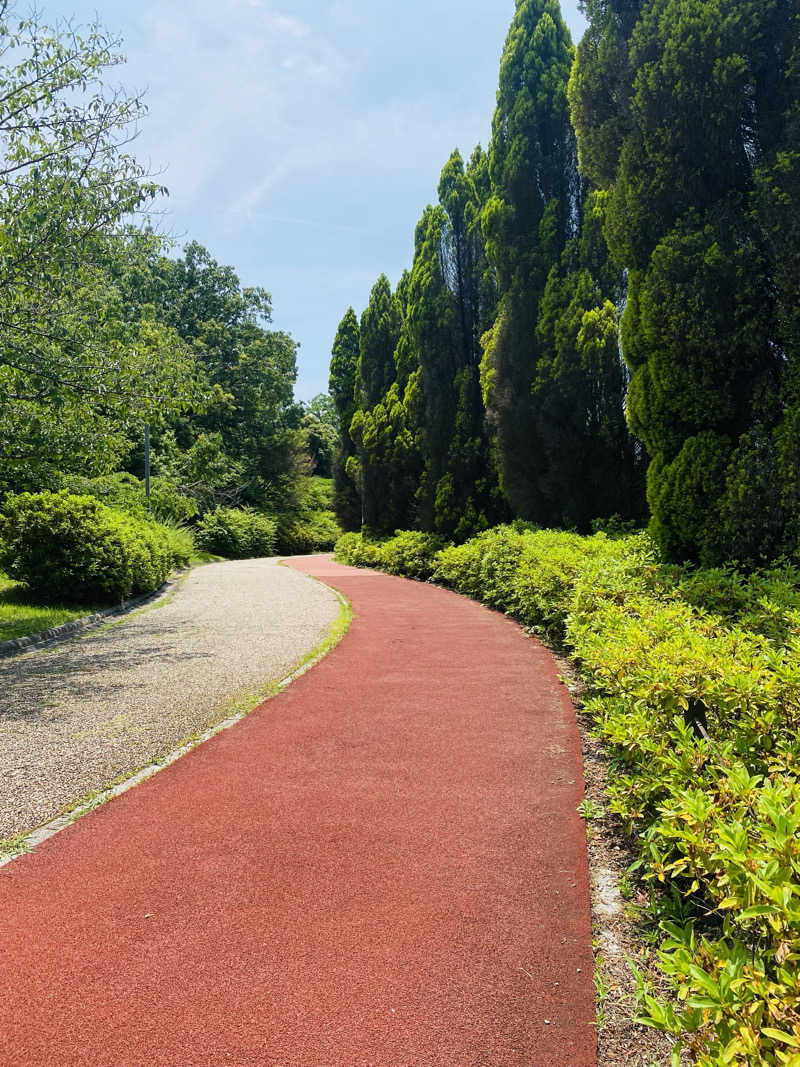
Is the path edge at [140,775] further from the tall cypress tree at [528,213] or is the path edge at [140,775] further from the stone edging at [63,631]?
the tall cypress tree at [528,213]

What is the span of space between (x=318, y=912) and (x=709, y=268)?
23.4ft

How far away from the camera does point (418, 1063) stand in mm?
2066

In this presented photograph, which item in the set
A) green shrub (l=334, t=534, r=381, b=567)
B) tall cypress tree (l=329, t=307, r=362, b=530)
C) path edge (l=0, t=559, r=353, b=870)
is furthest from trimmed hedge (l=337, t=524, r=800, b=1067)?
tall cypress tree (l=329, t=307, r=362, b=530)

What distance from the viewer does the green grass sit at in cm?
938

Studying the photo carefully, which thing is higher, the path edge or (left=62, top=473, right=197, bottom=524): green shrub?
(left=62, top=473, right=197, bottom=524): green shrub

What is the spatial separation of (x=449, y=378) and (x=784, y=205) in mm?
11969

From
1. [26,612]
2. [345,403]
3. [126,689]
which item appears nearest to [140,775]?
[126,689]

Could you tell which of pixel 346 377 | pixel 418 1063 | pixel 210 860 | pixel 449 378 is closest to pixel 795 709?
pixel 418 1063

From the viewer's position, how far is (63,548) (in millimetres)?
11469

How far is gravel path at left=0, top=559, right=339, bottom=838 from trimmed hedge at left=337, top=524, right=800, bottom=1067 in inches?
127

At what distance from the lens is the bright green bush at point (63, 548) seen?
1141 cm

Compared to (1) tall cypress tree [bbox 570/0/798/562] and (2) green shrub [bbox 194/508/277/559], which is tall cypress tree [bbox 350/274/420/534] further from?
(1) tall cypress tree [bbox 570/0/798/562]

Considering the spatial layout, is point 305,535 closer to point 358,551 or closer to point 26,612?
point 358,551

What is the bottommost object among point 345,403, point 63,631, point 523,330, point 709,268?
point 63,631
